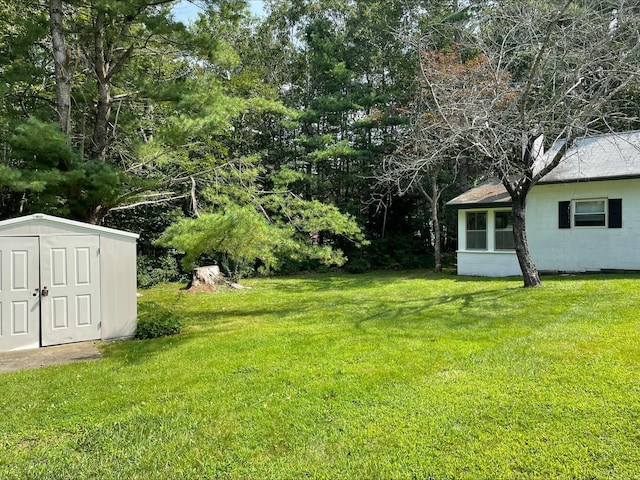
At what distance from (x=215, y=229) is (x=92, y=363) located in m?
2.68

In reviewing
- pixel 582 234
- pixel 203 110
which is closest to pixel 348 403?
pixel 203 110

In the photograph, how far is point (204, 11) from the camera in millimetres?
8461

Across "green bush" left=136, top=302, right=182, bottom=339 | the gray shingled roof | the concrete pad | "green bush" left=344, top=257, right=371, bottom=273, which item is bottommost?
the concrete pad

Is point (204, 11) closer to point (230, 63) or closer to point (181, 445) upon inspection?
point (230, 63)

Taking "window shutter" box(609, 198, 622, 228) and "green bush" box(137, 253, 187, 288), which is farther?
"green bush" box(137, 253, 187, 288)

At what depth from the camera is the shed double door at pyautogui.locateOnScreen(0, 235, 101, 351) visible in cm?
623

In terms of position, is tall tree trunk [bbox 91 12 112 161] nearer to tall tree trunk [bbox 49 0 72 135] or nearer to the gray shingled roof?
tall tree trunk [bbox 49 0 72 135]

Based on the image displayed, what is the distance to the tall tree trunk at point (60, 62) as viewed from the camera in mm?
7285

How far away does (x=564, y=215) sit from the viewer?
519 inches

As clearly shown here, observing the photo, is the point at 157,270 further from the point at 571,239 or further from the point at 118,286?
the point at 571,239

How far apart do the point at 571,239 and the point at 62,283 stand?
1383 cm

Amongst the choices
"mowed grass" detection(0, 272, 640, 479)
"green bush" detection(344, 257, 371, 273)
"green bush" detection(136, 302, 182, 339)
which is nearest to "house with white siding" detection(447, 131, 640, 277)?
"green bush" detection(344, 257, 371, 273)


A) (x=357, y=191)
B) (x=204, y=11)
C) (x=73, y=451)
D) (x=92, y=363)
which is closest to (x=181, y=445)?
(x=73, y=451)

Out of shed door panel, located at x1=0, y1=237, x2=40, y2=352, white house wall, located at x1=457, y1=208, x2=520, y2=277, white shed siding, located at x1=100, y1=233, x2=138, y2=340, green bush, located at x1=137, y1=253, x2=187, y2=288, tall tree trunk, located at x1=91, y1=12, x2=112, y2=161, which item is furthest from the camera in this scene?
green bush, located at x1=137, y1=253, x2=187, y2=288
